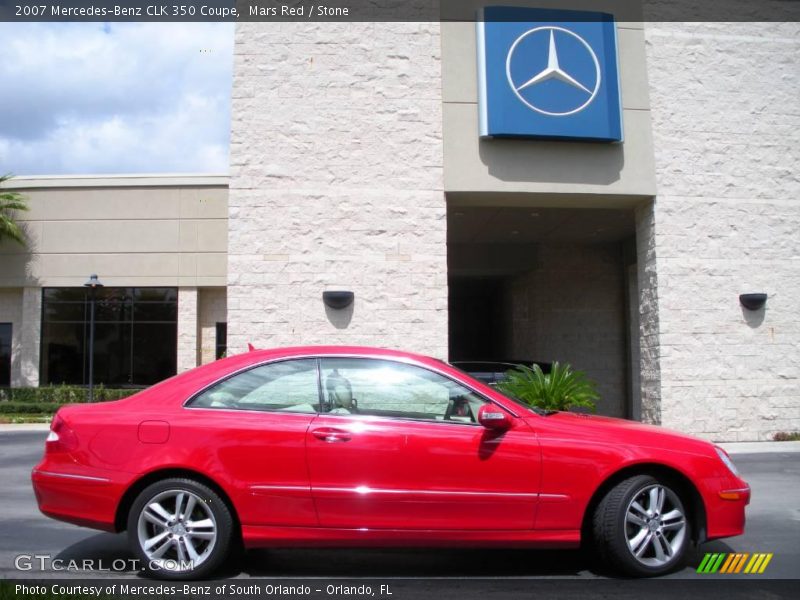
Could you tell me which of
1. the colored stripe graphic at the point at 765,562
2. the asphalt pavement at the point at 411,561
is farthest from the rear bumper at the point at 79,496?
the colored stripe graphic at the point at 765,562

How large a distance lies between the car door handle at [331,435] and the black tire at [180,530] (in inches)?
27.9

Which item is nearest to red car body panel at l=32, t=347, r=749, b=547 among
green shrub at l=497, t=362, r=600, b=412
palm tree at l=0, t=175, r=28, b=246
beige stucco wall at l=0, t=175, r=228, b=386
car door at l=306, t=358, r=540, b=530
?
car door at l=306, t=358, r=540, b=530

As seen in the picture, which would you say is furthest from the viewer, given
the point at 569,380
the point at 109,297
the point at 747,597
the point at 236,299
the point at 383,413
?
the point at 109,297

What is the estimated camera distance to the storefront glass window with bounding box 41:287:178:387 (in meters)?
20.9

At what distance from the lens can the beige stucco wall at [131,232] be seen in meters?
20.8

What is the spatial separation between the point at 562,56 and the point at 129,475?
9415mm

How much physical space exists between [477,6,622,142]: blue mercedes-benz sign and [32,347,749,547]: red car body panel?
7.45m

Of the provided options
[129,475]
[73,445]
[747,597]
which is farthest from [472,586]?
[73,445]

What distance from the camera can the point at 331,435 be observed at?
4.47 meters

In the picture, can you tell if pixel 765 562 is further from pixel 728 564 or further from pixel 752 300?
pixel 752 300

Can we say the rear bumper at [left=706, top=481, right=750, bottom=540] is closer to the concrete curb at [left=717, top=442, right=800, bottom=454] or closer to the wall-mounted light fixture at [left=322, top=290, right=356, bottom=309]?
the concrete curb at [left=717, top=442, right=800, bottom=454]

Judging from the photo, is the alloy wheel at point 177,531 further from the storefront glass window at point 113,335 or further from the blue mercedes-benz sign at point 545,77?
the storefront glass window at point 113,335

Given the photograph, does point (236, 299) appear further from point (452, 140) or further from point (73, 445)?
point (73, 445)

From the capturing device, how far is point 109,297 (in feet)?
69.1
